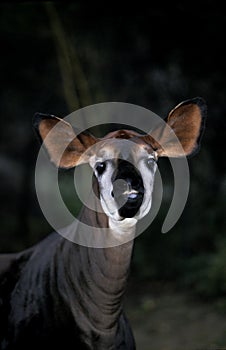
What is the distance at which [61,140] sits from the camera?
335cm

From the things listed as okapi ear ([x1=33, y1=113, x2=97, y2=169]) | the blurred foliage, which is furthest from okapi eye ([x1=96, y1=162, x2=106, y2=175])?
the blurred foliage

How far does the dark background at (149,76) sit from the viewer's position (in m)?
6.87

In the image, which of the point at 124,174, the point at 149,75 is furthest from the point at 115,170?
the point at 149,75

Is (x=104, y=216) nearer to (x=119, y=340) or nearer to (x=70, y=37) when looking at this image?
(x=119, y=340)

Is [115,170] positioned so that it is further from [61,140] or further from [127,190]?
[61,140]

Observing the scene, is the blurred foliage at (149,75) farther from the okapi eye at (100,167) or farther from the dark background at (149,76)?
the okapi eye at (100,167)

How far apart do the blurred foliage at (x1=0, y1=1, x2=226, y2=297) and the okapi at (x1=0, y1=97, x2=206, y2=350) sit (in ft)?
11.0

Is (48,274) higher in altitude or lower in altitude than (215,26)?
lower

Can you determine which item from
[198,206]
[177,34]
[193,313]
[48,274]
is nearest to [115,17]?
[177,34]

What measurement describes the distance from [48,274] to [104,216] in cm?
55

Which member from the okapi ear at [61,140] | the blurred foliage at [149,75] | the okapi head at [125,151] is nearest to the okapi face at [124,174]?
the okapi head at [125,151]

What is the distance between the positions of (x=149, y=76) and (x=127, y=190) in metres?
5.19

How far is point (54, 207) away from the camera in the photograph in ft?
30.4

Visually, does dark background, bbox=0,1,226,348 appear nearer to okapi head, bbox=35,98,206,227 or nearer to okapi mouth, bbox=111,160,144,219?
okapi head, bbox=35,98,206,227
